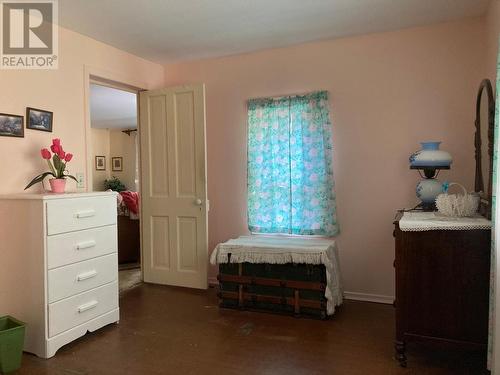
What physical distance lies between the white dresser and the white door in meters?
1.15

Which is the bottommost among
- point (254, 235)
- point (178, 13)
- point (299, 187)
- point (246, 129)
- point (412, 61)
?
point (254, 235)

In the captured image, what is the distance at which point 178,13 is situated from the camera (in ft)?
9.11

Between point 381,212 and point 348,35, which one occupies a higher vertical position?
point 348,35

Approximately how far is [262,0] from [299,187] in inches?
63.5

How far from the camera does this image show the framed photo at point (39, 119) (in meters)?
2.71

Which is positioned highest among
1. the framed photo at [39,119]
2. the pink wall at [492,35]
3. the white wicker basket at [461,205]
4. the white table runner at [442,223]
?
the pink wall at [492,35]

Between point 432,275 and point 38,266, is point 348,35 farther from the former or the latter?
point 38,266

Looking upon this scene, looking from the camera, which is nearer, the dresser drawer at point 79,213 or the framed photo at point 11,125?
the dresser drawer at point 79,213

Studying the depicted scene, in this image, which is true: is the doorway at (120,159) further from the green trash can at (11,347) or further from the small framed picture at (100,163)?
the green trash can at (11,347)

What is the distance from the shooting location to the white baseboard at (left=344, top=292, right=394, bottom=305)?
3.23 m

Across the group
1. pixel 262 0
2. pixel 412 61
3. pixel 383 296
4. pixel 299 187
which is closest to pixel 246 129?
pixel 299 187

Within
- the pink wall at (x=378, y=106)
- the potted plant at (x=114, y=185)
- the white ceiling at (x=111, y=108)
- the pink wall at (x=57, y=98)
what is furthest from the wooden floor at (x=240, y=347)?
the potted plant at (x=114, y=185)

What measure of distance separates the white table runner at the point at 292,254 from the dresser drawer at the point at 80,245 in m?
0.90

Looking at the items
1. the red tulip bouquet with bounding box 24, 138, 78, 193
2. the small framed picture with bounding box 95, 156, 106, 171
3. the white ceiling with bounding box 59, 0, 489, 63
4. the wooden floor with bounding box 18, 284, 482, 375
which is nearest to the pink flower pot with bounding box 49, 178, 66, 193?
the red tulip bouquet with bounding box 24, 138, 78, 193
